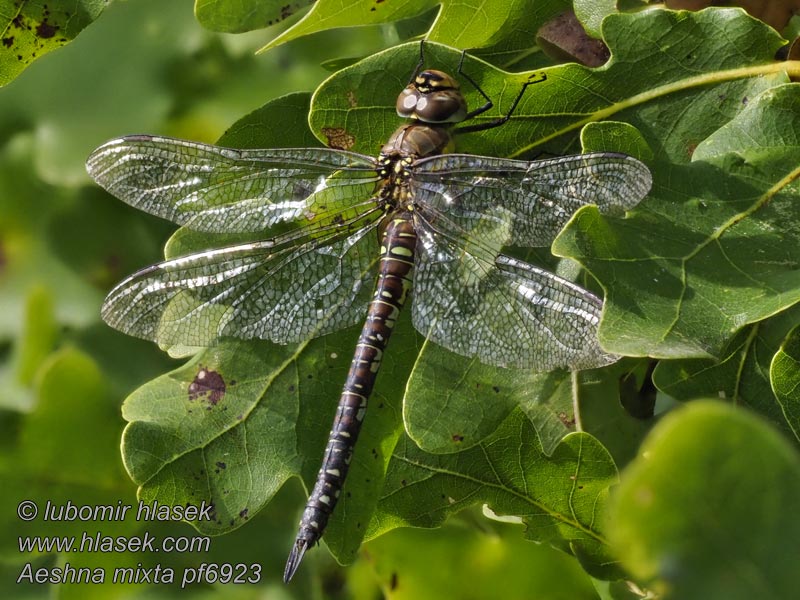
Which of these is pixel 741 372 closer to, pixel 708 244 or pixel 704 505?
pixel 708 244

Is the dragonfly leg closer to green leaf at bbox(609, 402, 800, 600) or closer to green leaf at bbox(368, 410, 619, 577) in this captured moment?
green leaf at bbox(368, 410, 619, 577)

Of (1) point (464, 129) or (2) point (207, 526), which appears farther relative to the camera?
(1) point (464, 129)

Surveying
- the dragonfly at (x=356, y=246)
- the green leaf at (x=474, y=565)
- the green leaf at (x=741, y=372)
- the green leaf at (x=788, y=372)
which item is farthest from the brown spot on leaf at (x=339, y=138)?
the green leaf at (x=474, y=565)

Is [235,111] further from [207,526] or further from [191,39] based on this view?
[207,526]

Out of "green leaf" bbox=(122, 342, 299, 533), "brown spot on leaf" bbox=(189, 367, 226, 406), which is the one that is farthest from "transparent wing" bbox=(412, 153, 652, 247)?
"brown spot on leaf" bbox=(189, 367, 226, 406)

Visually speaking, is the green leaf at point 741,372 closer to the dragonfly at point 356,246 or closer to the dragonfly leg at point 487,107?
the dragonfly at point 356,246

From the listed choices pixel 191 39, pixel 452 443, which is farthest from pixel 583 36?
pixel 191 39
